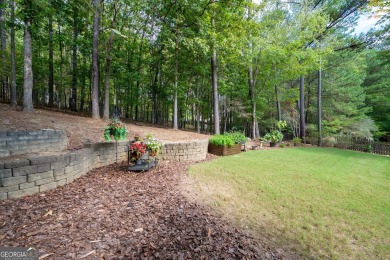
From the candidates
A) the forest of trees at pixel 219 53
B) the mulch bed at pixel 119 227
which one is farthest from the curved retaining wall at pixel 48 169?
the forest of trees at pixel 219 53

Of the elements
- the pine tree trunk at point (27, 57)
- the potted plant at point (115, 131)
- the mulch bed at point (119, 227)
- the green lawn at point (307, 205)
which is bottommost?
the green lawn at point (307, 205)

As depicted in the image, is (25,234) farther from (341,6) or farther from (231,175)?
(341,6)

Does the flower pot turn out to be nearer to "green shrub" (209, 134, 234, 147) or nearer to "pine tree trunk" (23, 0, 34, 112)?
"green shrub" (209, 134, 234, 147)

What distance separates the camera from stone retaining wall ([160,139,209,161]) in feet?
17.2

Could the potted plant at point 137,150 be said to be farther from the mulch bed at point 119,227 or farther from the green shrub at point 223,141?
the green shrub at point 223,141

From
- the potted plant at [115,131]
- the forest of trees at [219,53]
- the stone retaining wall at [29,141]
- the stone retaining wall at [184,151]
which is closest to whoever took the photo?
the stone retaining wall at [29,141]

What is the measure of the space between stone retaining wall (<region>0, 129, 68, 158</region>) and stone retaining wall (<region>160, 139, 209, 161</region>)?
2.67 metres

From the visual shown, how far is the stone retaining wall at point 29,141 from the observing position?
3381 millimetres

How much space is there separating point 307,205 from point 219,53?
827 cm

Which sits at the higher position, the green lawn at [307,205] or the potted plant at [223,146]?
the potted plant at [223,146]

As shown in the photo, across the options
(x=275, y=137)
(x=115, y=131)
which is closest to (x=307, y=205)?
(x=115, y=131)

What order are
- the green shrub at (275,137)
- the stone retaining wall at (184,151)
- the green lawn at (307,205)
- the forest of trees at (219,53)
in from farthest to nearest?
the green shrub at (275,137) → the forest of trees at (219,53) → the stone retaining wall at (184,151) → the green lawn at (307,205)

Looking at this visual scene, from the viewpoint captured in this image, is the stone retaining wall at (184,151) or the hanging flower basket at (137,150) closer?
the hanging flower basket at (137,150)

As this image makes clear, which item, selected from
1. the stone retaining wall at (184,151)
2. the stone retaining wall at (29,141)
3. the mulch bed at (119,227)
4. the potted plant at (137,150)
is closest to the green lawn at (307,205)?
the mulch bed at (119,227)
